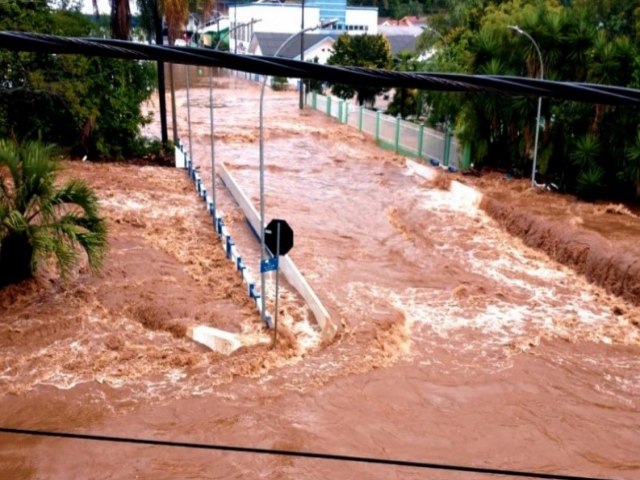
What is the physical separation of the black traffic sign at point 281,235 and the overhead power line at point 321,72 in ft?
22.9

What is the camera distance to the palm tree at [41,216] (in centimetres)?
1062

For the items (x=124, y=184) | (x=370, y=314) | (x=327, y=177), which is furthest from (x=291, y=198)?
(x=370, y=314)

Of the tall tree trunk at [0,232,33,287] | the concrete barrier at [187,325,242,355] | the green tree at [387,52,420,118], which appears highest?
the green tree at [387,52,420,118]

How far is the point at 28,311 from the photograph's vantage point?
10992mm

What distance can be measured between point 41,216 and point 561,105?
15.3 metres

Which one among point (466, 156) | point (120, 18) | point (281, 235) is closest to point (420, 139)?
point (466, 156)

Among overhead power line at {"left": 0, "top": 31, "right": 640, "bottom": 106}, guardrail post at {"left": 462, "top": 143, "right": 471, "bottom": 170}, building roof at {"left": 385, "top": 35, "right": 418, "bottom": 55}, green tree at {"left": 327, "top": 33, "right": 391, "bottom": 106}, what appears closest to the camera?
overhead power line at {"left": 0, "top": 31, "right": 640, "bottom": 106}

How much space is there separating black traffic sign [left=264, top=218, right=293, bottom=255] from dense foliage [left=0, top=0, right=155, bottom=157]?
13.8m

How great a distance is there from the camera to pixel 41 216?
10.9m

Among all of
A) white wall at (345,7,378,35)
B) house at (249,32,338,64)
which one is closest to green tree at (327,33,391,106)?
house at (249,32,338,64)

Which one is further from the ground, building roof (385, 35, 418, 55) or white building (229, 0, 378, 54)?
white building (229, 0, 378, 54)

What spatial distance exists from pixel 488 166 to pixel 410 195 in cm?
425

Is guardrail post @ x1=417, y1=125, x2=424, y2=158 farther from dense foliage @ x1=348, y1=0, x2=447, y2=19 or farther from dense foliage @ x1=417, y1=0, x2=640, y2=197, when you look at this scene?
dense foliage @ x1=348, y1=0, x2=447, y2=19

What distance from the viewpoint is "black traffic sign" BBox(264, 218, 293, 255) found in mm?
9078
